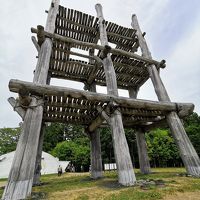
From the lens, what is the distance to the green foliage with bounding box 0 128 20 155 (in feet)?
124

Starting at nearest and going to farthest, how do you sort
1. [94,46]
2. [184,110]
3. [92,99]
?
1. [92,99]
2. [184,110]
3. [94,46]

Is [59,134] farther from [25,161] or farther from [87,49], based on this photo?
[25,161]

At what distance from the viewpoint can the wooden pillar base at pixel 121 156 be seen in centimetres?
642

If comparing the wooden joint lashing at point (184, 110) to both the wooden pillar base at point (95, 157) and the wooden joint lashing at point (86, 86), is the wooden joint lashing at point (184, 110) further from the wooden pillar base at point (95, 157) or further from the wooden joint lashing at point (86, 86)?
the wooden joint lashing at point (86, 86)

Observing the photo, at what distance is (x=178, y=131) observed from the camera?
865cm

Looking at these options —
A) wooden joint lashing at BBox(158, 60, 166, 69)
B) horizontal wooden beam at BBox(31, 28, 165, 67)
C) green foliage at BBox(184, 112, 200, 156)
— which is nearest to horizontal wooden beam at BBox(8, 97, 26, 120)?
horizontal wooden beam at BBox(31, 28, 165, 67)

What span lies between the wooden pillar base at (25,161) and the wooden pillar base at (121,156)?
3.16 metres

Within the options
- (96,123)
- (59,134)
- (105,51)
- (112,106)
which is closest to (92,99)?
(112,106)

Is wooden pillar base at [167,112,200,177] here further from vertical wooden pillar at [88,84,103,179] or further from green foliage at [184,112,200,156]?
green foliage at [184,112,200,156]

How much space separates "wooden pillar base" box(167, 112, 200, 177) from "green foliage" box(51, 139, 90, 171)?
27218 millimetres

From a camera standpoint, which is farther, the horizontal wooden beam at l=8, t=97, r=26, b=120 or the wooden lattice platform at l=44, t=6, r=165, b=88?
the wooden lattice platform at l=44, t=6, r=165, b=88

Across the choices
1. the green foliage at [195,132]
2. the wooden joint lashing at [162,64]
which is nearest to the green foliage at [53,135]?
the green foliage at [195,132]

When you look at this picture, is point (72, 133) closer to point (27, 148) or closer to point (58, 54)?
point (58, 54)

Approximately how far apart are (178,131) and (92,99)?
4.74 metres
